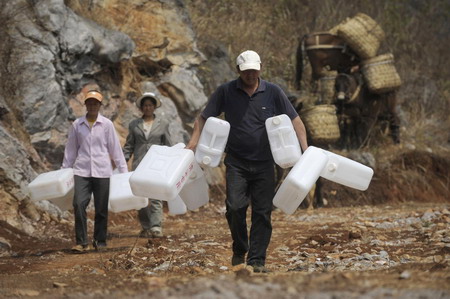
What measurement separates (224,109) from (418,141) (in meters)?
14.8

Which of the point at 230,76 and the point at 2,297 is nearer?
the point at 2,297

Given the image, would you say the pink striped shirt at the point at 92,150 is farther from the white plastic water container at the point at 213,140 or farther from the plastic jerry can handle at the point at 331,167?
the plastic jerry can handle at the point at 331,167

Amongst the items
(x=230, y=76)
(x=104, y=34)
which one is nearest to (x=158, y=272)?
(x=104, y=34)

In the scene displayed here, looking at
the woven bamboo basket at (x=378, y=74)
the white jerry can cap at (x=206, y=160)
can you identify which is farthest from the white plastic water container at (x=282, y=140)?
the woven bamboo basket at (x=378, y=74)

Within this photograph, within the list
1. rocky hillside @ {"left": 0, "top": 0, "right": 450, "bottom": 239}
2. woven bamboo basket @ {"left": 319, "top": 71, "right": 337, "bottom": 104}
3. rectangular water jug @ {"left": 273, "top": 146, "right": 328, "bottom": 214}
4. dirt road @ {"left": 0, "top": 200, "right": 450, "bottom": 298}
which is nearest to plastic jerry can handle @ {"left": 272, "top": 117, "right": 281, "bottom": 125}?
rectangular water jug @ {"left": 273, "top": 146, "right": 328, "bottom": 214}

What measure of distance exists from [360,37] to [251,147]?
40.2 ft

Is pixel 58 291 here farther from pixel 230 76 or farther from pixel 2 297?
pixel 230 76

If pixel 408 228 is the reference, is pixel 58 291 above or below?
above

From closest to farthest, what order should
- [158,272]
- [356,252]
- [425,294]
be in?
[425,294], [158,272], [356,252]

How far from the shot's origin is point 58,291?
19.1 ft

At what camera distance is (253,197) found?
7.23 meters

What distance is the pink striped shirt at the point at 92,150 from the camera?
30.7ft

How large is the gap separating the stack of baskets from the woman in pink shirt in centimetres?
1027

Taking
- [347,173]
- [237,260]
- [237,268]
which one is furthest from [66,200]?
[347,173]
